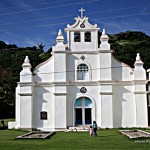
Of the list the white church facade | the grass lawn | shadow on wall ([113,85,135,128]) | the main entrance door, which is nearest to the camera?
the grass lawn

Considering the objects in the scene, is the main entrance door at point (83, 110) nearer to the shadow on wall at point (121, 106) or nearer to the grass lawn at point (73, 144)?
the shadow on wall at point (121, 106)

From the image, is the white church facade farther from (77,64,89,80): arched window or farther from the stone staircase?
the stone staircase

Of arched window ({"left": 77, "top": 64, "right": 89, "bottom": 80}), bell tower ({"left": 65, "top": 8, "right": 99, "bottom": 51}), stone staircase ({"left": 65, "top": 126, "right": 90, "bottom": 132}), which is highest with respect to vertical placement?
bell tower ({"left": 65, "top": 8, "right": 99, "bottom": 51})

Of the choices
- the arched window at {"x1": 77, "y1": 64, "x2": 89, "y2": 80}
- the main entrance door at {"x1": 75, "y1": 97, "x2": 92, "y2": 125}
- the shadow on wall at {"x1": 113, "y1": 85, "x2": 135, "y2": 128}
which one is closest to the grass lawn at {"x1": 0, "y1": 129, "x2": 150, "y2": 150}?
the shadow on wall at {"x1": 113, "y1": 85, "x2": 135, "y2": 128}

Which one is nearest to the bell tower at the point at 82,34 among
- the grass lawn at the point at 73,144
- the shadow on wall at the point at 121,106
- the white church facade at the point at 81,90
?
the white church facade at the point at 81,90

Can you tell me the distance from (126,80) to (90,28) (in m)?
6.29

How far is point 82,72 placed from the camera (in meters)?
32.8

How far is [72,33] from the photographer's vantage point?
3309 cm

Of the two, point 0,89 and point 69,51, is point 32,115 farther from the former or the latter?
point 0,89

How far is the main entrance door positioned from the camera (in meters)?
32.3

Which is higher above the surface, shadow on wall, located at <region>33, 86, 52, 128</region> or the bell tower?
the bell tower

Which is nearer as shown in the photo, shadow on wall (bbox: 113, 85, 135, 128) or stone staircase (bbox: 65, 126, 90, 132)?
stone staircase (bbox: 65, 126, 90, 132)

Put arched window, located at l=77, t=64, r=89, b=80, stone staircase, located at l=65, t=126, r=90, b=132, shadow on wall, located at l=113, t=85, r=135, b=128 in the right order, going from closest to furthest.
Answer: stone staircase, located at l=65, t=126, r=90, b=132
shadow on wall, located at l=113, t=85, r=135, b=128
arched window, located at l=77, t=64, r=89, b=80

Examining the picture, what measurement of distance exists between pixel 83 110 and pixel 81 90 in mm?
1966
